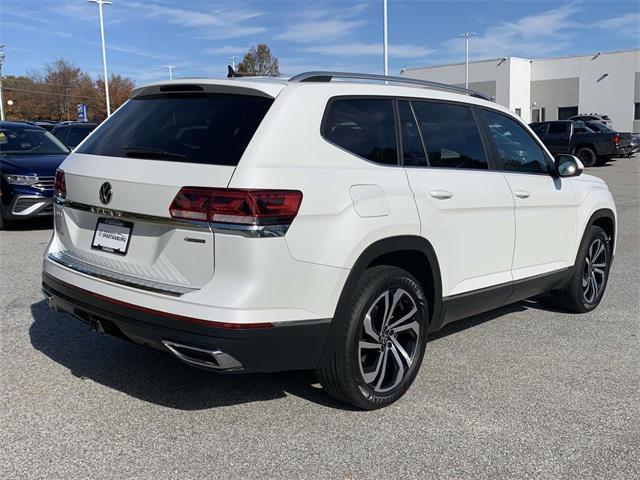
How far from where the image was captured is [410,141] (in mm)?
3854

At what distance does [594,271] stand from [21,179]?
798 centimetres

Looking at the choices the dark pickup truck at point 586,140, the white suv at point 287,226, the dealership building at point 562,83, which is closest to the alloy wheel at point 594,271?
the white suv at point 287,226

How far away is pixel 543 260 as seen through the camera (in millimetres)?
4949

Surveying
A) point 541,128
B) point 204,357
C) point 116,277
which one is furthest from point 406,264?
point 541,128

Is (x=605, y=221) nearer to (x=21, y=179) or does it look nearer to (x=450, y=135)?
(x=450, y=135)

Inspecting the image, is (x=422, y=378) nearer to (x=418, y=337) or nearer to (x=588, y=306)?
(x=418, y=337)

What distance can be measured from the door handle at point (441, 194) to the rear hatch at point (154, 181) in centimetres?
118

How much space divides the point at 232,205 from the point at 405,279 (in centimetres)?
122

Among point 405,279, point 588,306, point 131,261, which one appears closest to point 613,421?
point 405,279

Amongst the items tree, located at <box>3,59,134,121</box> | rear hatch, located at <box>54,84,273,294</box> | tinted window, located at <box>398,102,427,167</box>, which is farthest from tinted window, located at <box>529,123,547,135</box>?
tree, located at <box>3,59,134,121</box>

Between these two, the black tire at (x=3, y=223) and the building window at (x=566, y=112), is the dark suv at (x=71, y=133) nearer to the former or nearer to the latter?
the black tire at (x=3, y=223)

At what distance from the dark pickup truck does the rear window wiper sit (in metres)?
24.0

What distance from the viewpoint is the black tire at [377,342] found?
10.9 ft

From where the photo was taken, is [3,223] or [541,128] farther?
[541,128]
